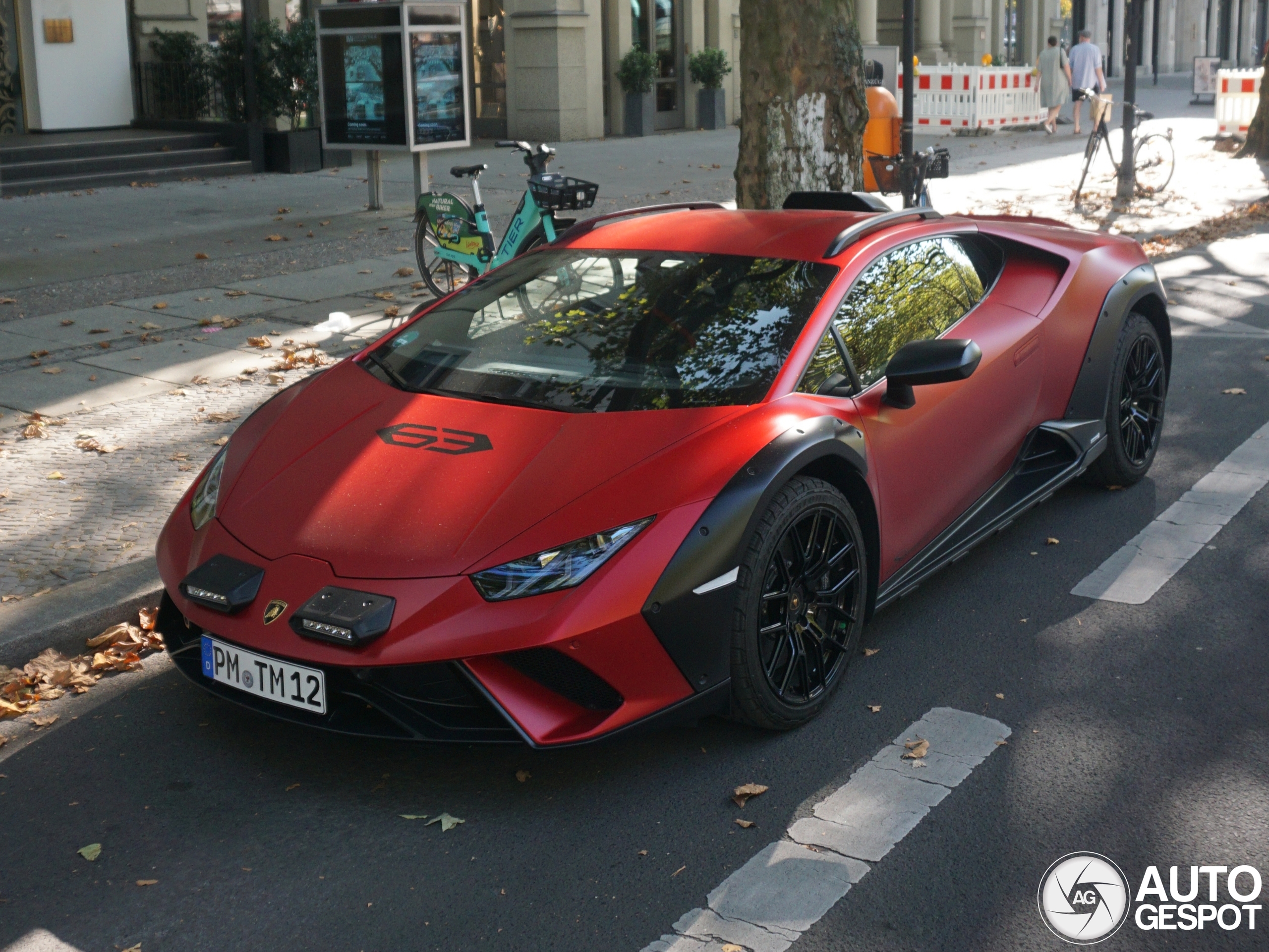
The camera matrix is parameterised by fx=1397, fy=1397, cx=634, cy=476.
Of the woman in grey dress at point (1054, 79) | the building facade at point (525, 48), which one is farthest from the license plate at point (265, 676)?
the woman in grey dress at point (1054, 79)

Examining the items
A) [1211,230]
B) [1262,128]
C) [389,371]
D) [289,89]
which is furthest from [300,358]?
[1262,128]

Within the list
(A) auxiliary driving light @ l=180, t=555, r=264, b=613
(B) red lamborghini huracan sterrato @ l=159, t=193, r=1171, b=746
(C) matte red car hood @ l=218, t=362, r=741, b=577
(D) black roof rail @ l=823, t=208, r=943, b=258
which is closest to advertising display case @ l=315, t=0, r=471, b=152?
(B) red lamborghini huracan sterrato @ l=159, t=193, r=1171, b=746

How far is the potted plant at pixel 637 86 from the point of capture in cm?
2480

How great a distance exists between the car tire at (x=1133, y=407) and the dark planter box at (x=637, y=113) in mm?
19678

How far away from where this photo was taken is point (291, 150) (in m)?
18.3

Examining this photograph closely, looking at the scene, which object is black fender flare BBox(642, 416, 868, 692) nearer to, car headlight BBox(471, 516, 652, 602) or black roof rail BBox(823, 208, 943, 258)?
car headlight BBox(471, 516, 652, 602)

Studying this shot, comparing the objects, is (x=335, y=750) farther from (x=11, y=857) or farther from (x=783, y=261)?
(x=783, y=261)

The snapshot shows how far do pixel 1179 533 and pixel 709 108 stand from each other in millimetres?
22216

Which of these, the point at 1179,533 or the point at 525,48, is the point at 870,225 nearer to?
the point at 1179,533

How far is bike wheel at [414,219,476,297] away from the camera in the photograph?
10.4m

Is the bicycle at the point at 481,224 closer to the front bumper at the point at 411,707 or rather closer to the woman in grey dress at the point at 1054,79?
the front bumper at the point at 411,707

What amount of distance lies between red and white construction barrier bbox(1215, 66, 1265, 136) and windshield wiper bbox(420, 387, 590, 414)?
22.6m

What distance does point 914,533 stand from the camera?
4605 mm

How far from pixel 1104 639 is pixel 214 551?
9.47 ft
